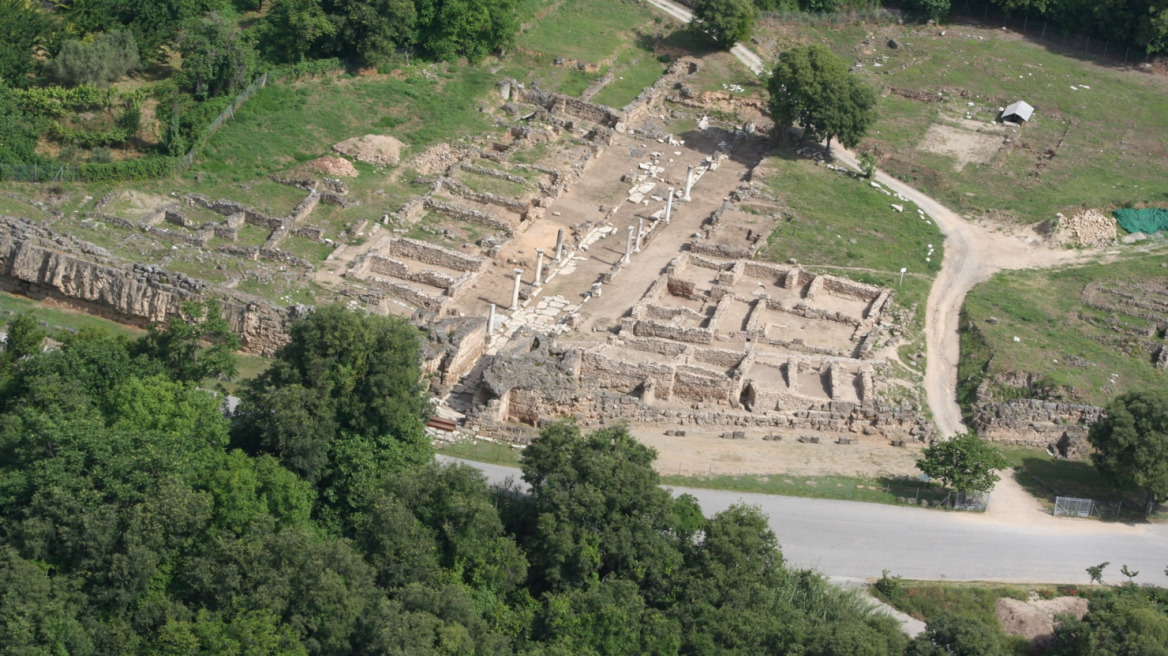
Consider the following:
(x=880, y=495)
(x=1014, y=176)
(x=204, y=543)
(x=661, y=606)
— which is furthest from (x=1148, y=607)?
(x=1014, y=176)

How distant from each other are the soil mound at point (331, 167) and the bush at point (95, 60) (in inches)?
462

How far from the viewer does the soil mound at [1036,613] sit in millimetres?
47125

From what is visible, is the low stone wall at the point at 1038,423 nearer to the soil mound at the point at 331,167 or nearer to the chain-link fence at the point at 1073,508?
the chain-link fence at the point at 1073,508

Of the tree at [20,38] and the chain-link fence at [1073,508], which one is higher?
the tree at [20,38]

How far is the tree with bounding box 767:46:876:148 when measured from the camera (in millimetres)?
80375

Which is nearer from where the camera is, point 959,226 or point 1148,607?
point 1148,607

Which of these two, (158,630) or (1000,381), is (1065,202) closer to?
(1000,381)

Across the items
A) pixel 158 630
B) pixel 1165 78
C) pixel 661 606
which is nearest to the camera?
pixel 158 630

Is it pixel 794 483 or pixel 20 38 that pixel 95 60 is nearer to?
pixel 20 38

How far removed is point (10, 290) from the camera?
6000 cm

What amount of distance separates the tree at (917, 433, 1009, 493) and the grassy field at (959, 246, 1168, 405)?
816 centimetres

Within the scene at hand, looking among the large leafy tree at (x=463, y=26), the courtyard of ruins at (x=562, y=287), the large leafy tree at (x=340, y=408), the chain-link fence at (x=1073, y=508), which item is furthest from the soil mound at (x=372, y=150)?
the chain-link fence at (x=1073, y=508)

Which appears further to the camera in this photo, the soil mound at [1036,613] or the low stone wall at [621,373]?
the low stone wall at [621,373]

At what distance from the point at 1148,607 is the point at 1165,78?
5850 centimetres
